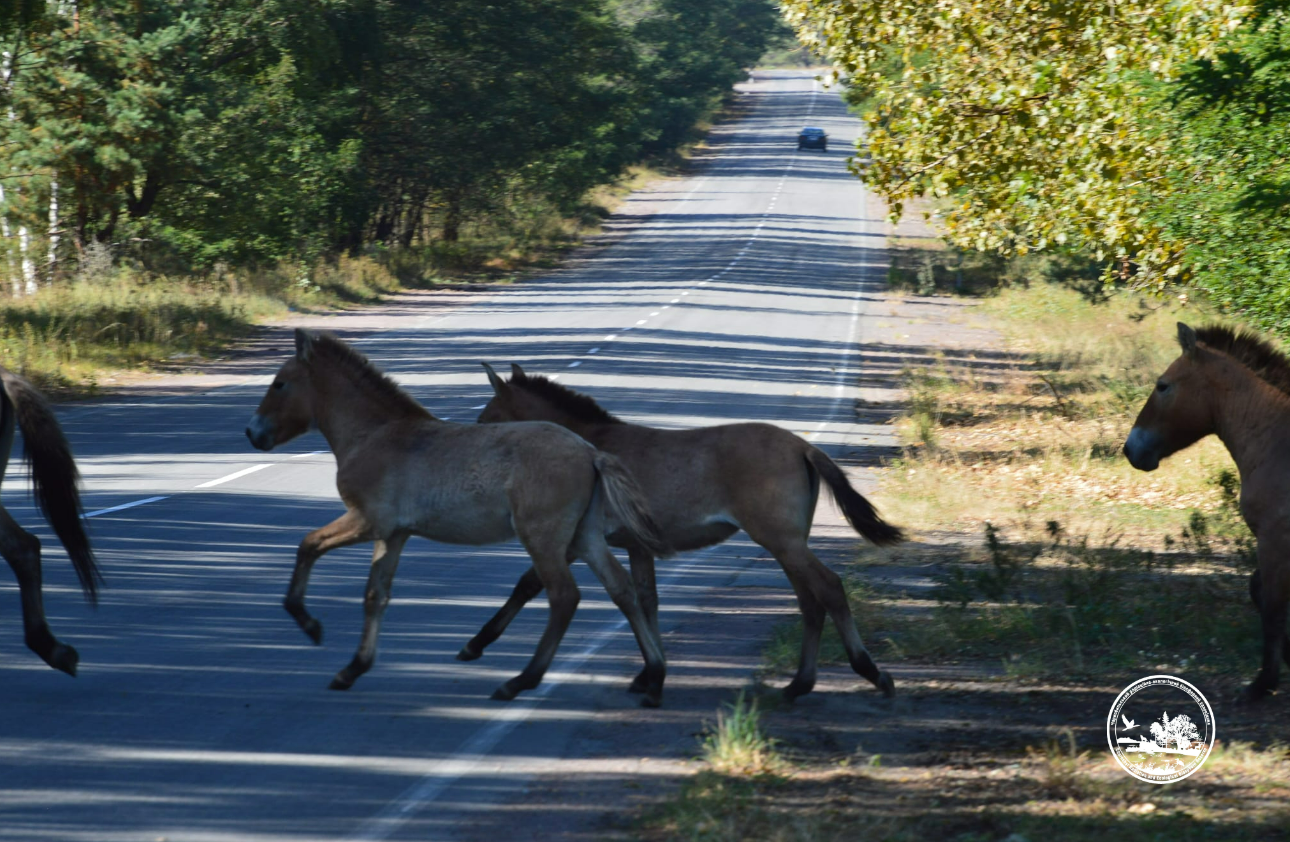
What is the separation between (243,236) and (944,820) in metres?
30.7

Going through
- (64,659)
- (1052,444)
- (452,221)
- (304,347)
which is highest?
(304,347)

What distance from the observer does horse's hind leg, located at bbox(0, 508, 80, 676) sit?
27.1 ft

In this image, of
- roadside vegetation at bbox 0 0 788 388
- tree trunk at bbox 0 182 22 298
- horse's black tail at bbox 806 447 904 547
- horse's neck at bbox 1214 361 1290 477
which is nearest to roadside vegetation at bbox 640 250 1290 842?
horse's black tail at bbox 806 447 904 547

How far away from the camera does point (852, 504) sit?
8469 mm

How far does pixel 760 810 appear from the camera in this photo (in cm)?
638

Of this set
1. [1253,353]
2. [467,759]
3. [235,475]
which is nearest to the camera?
[467,759]

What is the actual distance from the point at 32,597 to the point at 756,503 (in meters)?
3.86

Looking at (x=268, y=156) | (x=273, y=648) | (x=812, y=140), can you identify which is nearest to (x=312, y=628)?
(x=273, y=648)

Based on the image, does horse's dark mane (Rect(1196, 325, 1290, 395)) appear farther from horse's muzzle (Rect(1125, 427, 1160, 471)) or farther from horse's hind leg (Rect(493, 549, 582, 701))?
horse's hind leg (Rect(493, 549, 582, 701))

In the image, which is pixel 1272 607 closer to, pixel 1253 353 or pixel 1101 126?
pixel 1253 353

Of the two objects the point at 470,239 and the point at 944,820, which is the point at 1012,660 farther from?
the point at 470,239

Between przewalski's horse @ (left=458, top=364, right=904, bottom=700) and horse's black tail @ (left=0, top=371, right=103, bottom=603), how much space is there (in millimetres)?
2576

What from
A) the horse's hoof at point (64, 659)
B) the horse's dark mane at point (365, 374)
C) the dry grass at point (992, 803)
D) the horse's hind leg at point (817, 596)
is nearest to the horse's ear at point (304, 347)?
the horse's dark mane at point (365, 374)

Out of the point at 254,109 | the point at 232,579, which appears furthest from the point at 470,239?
the point at 232,579
